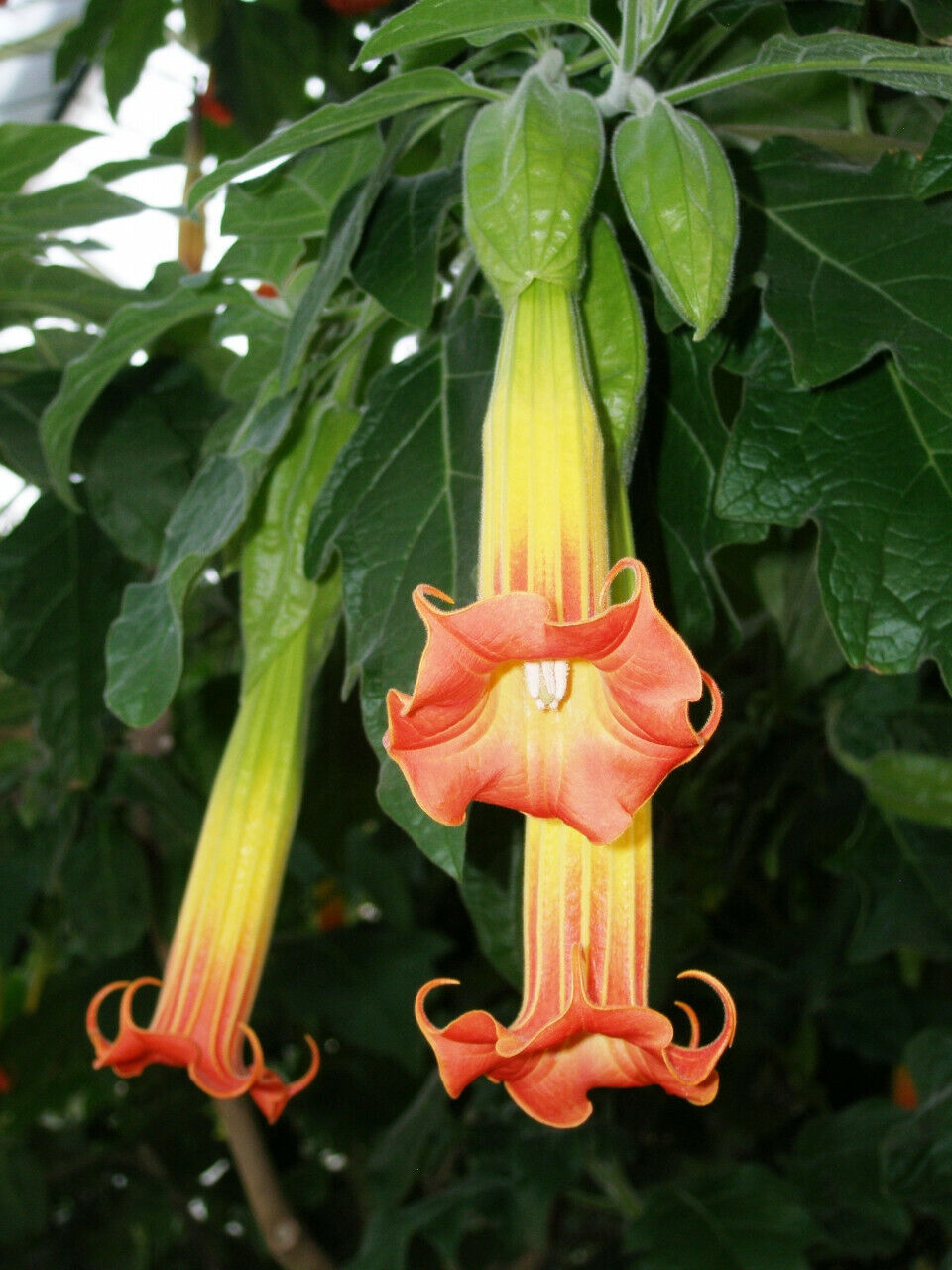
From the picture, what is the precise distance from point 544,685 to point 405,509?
0.51ft

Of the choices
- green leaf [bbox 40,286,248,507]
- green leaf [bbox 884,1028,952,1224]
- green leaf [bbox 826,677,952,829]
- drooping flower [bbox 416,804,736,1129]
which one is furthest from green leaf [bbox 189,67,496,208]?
green leaf [bbox 884,1028,952,1224]

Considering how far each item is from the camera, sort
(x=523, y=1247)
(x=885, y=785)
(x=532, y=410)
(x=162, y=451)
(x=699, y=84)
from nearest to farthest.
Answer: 1. (x=532, y=410)
2. (x=699, y=84)
3. (x=162, y=451)
4. (x=885, y=785)
5. (x=523, y=1247)

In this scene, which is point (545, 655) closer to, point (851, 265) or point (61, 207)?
point (851, 265)

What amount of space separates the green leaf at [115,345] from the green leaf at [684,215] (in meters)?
0.28

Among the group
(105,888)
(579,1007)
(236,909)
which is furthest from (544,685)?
(105,888)

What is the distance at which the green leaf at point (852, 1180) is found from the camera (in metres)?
1.30

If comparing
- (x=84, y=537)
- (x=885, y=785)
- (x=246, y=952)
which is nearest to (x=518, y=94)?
(x=246, y=952)

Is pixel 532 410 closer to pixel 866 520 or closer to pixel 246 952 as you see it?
pixel 866 520

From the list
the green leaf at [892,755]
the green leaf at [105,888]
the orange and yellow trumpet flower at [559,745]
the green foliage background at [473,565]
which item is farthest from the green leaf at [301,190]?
the green leaf at [105,888]

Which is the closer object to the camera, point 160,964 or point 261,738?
point 261,738

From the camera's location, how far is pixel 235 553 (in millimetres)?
673

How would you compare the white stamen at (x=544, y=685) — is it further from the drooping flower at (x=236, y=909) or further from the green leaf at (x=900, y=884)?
the green leaf at (x=900, y=884)

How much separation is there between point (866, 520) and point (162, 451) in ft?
1.77

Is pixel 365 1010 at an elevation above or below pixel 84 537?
below
